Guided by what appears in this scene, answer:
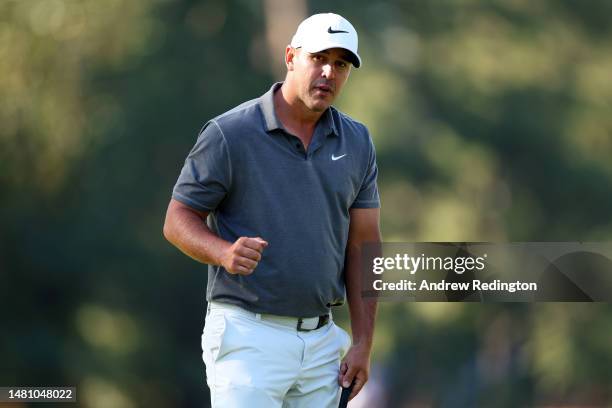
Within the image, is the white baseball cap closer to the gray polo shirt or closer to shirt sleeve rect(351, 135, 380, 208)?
the gray polo shirt

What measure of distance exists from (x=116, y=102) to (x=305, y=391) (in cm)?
1067

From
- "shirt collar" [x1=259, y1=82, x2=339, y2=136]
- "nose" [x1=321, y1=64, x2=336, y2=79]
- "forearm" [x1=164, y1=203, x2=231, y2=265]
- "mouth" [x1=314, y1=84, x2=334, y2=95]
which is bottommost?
"forearm" [x1=164, y1=203, x2=231, y2=265]

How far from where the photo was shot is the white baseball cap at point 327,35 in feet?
11.8

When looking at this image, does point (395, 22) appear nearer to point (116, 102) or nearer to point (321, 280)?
point (116, 102)

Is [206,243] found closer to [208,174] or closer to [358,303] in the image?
[208,174]

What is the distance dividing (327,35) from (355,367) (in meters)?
0.99

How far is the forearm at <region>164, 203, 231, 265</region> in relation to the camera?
3.45 m

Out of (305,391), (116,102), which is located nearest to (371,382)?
(116,102)

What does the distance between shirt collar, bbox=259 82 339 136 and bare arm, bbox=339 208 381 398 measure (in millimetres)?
265

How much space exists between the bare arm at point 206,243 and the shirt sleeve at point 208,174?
38 millimetres

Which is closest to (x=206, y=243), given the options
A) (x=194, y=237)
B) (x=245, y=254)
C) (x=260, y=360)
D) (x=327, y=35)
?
(x=194, y=237)

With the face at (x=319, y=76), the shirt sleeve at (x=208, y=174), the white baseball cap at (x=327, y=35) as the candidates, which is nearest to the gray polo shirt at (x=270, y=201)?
the shirt sleeve at (x=208, y=174)

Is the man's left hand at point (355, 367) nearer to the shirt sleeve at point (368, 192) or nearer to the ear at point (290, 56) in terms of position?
the shirt sleeve at point (368, 192)

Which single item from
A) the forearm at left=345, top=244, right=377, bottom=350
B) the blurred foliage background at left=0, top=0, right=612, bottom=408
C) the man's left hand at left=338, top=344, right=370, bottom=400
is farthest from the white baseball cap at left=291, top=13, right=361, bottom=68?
the blurred foliage background at left=0, top=0, right=612, bottom=408
